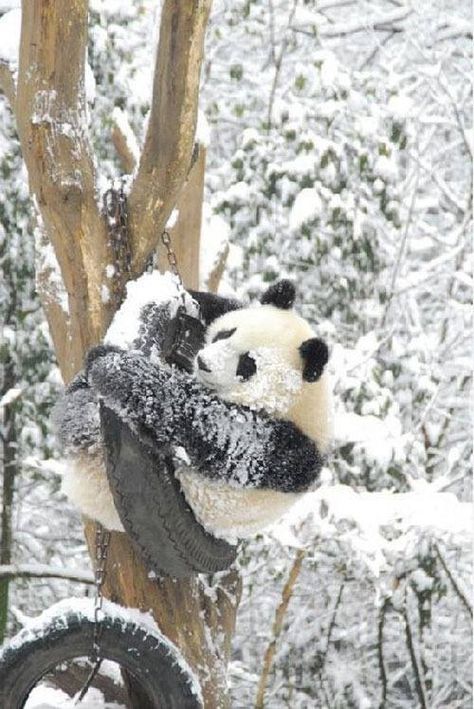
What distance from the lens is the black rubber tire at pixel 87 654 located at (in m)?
1.77

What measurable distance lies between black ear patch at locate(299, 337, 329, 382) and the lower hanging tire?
570 mm

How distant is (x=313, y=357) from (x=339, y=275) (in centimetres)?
307

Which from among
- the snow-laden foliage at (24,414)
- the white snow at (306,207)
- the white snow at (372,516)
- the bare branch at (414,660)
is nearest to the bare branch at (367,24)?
the white snow at (306,207)

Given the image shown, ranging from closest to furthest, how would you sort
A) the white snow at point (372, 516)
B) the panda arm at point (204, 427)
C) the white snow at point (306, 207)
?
the panda arm at point (204, 427) < the white snow at point (372, 516) < the white snow at point (306, 207)

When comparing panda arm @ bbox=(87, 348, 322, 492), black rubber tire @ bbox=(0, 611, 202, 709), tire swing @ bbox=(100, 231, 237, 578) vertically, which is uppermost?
panda arm @ bbox=(87, 348, 322, 492)

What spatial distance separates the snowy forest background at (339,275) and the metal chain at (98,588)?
7.23 ft

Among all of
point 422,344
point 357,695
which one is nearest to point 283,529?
point 422,344

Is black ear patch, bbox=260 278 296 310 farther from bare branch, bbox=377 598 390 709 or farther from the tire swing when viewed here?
bare branch, bbox=377 598 390 709

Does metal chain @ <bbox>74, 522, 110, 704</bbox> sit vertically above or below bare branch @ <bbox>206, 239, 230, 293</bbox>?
below

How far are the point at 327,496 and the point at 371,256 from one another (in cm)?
173

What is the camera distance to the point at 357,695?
→ 5.15 meters

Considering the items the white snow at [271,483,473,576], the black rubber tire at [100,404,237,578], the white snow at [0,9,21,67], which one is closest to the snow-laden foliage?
the white snow at [271,483,473,576]

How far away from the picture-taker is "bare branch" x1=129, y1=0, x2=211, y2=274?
1.81 metres

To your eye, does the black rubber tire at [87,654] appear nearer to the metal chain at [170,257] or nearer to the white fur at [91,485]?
the white fur at [91,485]
